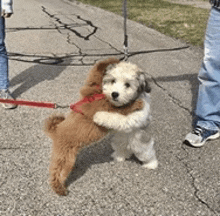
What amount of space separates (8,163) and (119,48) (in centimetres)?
441

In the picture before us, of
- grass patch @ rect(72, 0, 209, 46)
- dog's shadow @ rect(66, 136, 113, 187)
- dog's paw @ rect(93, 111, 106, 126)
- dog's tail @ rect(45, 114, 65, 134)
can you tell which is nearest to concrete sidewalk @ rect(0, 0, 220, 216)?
dog's shadow @ rect(66, 136, 113, 187)

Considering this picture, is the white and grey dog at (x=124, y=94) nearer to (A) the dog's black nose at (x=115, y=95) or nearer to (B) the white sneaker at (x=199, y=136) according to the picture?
(A) the dog's black nose at (x=115, y=95)

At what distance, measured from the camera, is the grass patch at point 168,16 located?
788 cm

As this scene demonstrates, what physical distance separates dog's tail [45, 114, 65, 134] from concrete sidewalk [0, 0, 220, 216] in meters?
0.51

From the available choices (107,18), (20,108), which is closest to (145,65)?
A: (20,108)

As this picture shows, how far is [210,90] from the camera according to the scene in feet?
10.8

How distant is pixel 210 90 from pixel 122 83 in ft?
5.04

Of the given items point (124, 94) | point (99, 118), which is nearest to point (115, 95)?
point (124, 94)

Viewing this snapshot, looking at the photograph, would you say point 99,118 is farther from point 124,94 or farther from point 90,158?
point 90,158

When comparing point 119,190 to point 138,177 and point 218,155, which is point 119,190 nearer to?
point 138,177

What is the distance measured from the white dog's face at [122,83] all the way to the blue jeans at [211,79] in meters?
1.32

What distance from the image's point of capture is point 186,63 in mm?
5844

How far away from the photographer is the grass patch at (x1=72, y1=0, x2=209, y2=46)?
25.9 feet

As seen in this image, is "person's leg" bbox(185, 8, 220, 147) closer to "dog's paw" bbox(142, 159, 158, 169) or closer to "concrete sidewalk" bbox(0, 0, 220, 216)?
"concrete sidewalk" bbox(0, 0, 220, 216)
